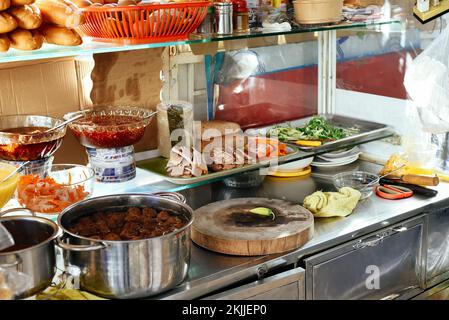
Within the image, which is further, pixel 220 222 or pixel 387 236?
pixel 387 236

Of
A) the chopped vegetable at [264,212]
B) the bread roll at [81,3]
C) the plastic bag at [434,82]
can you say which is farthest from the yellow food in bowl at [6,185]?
the plastic bag at [434,82]

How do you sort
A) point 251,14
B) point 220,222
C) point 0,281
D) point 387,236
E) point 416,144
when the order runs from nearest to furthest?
point 0,281, point 220,222, point 387,236, point 251,14, point 416,144

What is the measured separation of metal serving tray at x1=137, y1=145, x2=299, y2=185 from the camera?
223cm

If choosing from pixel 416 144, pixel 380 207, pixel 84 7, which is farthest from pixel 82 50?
pixel 416 144

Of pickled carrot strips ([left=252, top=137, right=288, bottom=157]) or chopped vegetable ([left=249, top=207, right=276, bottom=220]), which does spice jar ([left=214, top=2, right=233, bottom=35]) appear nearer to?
pickled carrot strips ([left=252, top=137, right=288, bottom=157])

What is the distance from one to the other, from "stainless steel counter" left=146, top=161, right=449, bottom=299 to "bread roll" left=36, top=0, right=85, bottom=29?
76cm

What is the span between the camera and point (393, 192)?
8.24ft

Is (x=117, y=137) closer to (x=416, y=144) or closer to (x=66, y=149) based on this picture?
(x=66, y=149)

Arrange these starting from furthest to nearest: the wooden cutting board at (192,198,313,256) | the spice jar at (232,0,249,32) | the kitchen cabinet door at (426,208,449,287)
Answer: the kitchen cabinet door at (426,208,449,287), the spice jar at (232,0,249,32), the wooden cutting board at (192,198,313,256)

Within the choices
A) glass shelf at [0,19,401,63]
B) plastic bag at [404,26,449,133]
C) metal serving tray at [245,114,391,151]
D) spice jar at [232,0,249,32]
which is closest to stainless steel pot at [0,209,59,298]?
glass shelf at [0,19,401,63]

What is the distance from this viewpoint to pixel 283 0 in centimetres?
261

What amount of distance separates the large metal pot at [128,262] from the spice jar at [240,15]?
0.85 meters

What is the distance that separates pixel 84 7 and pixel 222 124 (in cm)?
76

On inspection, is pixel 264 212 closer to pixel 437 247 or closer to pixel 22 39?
pixel 437 247
